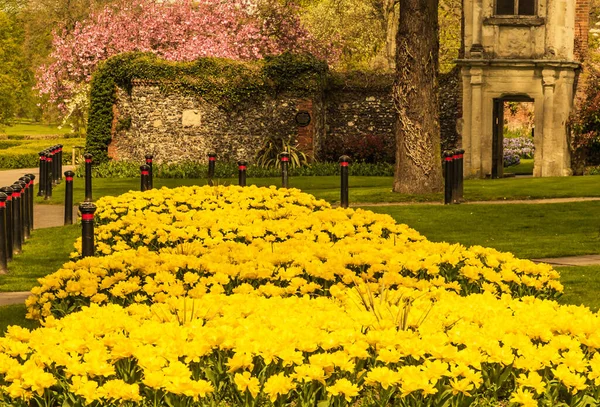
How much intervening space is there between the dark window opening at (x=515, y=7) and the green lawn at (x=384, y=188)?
5.75 metres

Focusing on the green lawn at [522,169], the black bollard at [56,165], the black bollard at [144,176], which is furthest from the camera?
the green lawn at [522,169]

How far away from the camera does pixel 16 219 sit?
15984 mm

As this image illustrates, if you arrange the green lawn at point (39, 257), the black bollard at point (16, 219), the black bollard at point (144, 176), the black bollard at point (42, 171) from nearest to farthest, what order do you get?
the green lawn at point (39, 257)
the black bollard at point (16, 219)
the black bollard at point (144, 176)
the black bollard at point (42, 171)

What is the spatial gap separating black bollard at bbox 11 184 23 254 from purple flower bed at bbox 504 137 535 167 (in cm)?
2658

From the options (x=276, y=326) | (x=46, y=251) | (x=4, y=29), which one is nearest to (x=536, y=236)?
(x=46, y=251)

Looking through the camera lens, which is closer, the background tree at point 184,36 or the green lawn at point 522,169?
the green lawn at point 522,169

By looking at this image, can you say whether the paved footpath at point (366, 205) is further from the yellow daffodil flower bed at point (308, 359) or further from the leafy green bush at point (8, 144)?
the leafy green bush at point (8, 144)

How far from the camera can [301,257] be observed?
9922 millimetres

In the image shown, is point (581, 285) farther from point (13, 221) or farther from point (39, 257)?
point (13, 221)

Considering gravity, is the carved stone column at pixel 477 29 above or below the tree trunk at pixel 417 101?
above

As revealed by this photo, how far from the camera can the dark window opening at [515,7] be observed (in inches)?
1247

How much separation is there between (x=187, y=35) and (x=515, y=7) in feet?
58.6

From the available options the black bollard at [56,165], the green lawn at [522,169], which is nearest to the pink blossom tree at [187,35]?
the green lawn at [522,169]

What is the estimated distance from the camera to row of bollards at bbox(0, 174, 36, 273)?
45.5 feet
